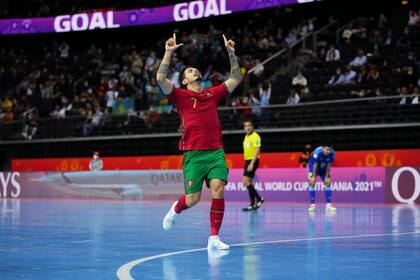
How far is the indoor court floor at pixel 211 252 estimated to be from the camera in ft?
22.6

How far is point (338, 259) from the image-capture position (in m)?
7.84

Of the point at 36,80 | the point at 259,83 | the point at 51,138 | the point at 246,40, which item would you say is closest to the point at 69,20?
the point at 36,80

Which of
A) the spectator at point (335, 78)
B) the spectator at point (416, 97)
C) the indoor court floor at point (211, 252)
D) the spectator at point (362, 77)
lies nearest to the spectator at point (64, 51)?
the spectator at point (335, 78)


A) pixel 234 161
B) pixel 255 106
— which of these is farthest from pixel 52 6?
pixel 255 106

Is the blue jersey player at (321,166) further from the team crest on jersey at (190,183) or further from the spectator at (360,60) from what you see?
the team crest on jersey at (190,183)

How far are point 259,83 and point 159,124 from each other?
14.5 feet

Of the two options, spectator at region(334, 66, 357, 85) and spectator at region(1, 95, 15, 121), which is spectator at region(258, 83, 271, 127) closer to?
spectator at region(334, 66, 357, 85)

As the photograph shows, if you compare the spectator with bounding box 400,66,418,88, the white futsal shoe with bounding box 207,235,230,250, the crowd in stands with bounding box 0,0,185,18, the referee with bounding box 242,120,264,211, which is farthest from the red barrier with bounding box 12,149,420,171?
the white futsal shoe with bounding box 207,235,230,250

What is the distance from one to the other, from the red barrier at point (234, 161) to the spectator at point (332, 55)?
447 cm

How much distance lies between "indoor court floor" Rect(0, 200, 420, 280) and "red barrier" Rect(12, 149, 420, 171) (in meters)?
9.89

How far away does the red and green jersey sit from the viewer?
942 cm

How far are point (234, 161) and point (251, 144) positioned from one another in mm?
9090

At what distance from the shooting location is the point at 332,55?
2862cm

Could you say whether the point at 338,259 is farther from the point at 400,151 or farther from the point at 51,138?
the point at 51,138
